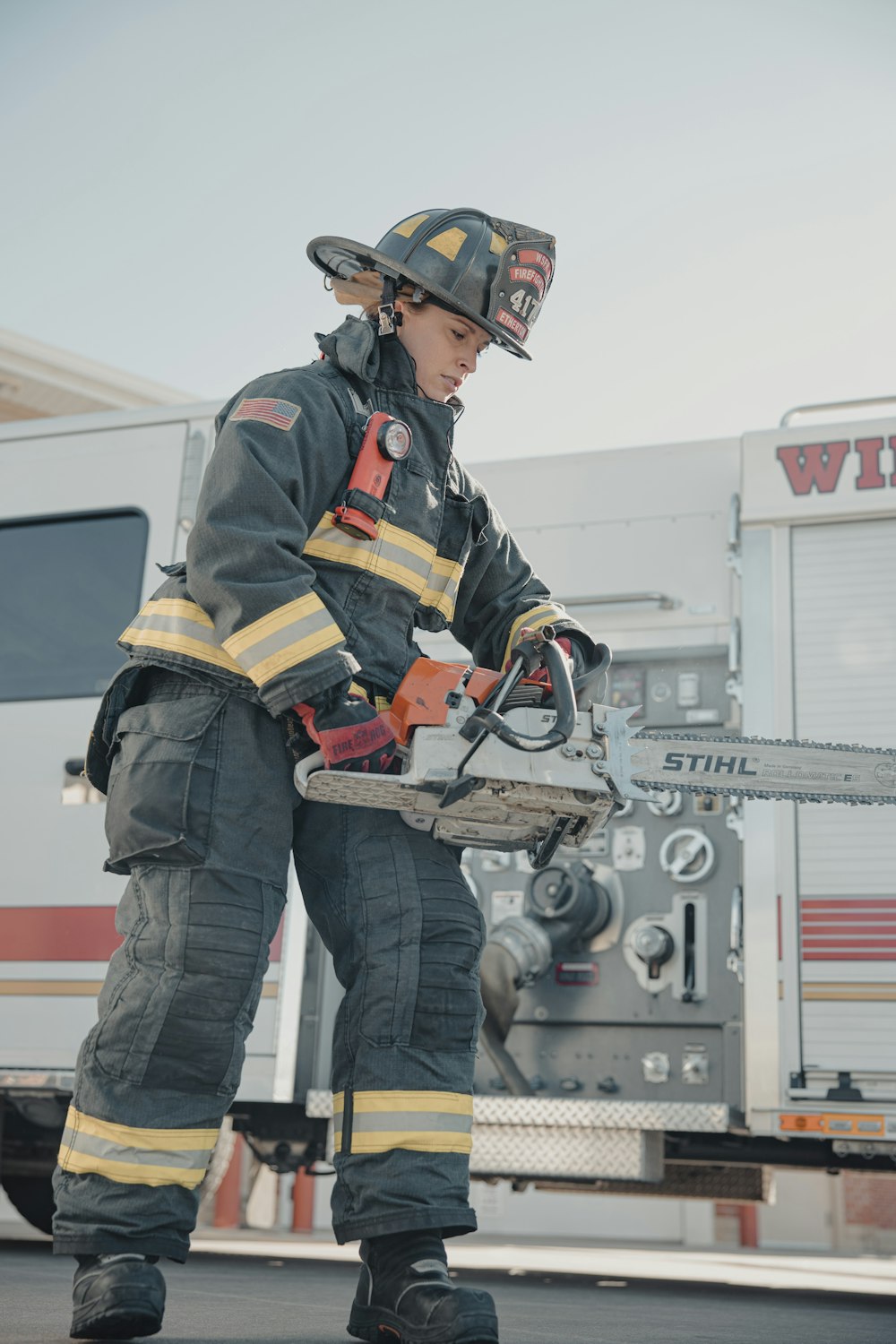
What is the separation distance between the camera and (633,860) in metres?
5.18

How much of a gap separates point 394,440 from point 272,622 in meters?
0.48

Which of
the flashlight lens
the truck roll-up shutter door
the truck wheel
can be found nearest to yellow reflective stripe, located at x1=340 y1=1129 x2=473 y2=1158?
the flashlight lens

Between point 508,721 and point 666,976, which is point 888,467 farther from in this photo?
point 508,721

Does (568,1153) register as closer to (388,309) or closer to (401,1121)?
(401,1121)

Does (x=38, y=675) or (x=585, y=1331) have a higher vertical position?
(x=38, y=675)

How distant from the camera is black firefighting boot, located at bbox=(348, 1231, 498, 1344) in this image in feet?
7.16

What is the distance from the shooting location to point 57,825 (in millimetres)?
4785

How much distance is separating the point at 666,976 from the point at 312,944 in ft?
4.05

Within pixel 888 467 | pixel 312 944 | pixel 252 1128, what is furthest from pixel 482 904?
pixel 888 467

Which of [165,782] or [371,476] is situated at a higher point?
[371,476]

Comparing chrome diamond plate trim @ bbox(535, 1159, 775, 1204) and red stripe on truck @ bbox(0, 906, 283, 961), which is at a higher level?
red stripe on truck @ bbox(0, 906, 283, 961)

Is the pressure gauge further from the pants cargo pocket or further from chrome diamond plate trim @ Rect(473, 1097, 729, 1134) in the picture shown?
the pants cargo pocket

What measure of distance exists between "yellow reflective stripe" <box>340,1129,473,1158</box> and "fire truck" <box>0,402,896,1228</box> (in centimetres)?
221

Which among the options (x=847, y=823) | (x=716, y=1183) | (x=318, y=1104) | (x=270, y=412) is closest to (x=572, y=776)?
(x=270, y=412)
